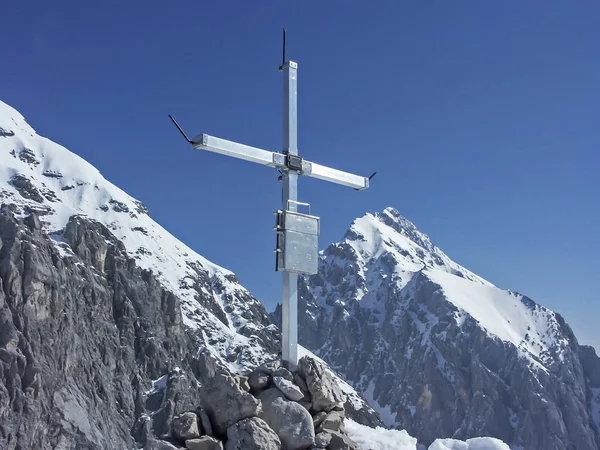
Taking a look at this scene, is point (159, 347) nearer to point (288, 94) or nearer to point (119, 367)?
point (119, 367)

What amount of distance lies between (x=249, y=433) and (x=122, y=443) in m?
155

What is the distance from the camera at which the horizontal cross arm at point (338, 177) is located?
1631cm

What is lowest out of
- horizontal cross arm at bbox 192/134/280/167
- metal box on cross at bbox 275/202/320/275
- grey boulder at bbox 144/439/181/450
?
grey boulder at bbox 144/439/181/450

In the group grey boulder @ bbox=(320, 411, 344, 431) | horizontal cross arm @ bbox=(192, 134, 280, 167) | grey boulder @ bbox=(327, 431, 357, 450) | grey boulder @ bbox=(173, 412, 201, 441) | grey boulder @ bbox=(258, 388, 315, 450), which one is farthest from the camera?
grey boulder @ bbox=(320, 411, 344, 431)

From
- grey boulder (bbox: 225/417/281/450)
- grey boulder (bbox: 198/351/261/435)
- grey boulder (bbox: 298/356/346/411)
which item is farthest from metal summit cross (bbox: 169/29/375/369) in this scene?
grey boulder (bbox: 225/417/281/450)

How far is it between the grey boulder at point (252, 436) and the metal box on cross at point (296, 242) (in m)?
3.16

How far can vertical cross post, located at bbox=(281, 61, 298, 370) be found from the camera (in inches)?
614

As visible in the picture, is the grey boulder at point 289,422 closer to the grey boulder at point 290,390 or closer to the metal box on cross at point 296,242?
the grey boulder at point 290,390

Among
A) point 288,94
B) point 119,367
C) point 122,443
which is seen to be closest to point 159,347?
point 119,367

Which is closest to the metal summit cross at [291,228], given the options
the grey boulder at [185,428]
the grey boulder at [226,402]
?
the grey boulder at [226,402]

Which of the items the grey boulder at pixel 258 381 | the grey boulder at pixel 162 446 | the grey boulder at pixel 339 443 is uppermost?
the grey boulder at pixel 258 381

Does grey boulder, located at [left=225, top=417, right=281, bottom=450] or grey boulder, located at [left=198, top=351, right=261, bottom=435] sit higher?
grey boulder, located at [left=198, top=351, right=261, bottom=435]

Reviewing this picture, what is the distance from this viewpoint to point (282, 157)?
51.7 feet

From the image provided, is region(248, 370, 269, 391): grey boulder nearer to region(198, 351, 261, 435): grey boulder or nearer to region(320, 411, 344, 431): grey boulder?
region(198, 351, 261, 435): grey boulder
